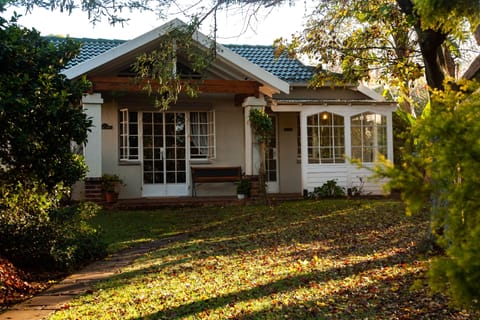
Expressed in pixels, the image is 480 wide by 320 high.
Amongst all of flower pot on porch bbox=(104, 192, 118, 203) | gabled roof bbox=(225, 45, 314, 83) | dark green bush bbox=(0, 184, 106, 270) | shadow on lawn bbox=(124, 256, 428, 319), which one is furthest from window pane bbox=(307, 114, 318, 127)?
shadow on lawn bbox=(124, 256, 428, 319)

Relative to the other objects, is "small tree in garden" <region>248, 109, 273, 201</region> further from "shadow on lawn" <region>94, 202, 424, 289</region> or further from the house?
"shadow on lawn" <region>94, 202, 424, 289</region>

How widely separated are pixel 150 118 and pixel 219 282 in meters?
10.2

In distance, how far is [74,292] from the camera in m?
5.62

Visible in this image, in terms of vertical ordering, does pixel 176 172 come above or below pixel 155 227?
above

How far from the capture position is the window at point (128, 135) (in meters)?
14.8

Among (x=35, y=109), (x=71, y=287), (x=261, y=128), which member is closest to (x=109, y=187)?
(x=261, y=128)

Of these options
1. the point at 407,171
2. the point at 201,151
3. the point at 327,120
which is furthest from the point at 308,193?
the point at 407,171

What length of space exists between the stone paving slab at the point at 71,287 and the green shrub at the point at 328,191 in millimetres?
7172

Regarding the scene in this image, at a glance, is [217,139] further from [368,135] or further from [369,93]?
[369,93]

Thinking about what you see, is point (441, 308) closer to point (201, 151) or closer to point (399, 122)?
point (201, 151)

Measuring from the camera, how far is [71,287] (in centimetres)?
587

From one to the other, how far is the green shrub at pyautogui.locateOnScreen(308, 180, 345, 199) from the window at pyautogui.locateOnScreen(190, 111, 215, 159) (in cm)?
356

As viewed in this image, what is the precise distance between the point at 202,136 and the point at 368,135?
549 centimetres

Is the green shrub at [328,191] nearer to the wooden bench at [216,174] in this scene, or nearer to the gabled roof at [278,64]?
the wooden bench at [216,174]
